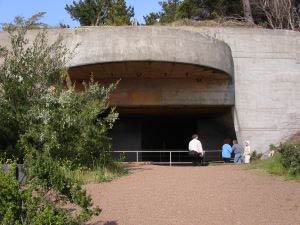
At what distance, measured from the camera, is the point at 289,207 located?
7582 millimetres

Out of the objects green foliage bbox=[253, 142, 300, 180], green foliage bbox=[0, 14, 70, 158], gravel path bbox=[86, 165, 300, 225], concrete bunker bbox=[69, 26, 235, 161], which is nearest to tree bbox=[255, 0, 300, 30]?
concrete bunker bbox=[69, 26, 235, 161]

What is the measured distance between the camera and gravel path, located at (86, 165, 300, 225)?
6789 millimetres

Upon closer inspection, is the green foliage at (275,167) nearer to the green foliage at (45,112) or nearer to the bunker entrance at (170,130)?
the green foliage at (45,112)

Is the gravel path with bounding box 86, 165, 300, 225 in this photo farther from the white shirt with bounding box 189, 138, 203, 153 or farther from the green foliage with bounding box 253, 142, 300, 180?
the white shirt with bounding box 189, 138, 203, 153

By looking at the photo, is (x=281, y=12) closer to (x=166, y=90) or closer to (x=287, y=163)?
(x=166, y=90)

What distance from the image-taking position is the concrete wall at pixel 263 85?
741 inches

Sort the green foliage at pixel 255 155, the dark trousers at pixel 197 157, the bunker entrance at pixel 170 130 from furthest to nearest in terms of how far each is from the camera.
A: the bunker entrance at pixel 170 130, the green foliage at pixel 255 155, the dark trousers at pixel 197 157

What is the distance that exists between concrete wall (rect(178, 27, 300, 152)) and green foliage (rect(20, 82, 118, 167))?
824 centimetres

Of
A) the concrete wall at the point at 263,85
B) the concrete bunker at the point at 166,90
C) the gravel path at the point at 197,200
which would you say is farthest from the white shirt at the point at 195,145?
the gravel path at the point at 197,200

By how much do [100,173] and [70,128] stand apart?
124 cm

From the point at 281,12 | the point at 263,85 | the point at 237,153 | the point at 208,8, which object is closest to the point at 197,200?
the point at 237,153

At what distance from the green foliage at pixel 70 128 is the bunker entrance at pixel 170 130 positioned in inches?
355

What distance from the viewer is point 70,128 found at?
10656 millimetres

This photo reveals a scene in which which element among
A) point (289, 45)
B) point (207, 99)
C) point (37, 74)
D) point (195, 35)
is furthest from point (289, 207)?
point (289, 45)
